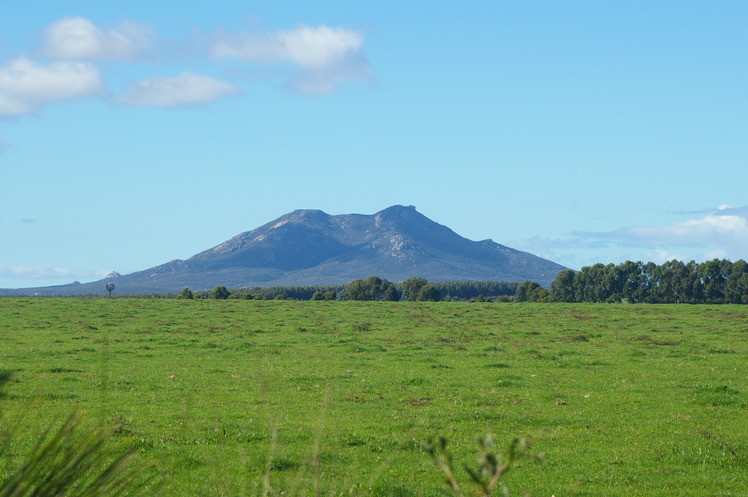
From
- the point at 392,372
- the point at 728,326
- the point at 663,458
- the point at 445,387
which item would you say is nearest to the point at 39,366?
the point at 392,372

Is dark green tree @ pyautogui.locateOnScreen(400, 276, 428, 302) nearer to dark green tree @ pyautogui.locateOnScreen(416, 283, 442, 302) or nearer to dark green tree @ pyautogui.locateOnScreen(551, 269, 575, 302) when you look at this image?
dark green tree @ pyautogui.locateOnScreen(416, 283, 442, 302)

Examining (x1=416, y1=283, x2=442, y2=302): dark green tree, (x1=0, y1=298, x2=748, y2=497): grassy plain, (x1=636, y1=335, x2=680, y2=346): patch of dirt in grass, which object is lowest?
(x1=0, y1=298, x2=748, y2=497): grassy plain

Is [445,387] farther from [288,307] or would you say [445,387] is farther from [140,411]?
[288,307]

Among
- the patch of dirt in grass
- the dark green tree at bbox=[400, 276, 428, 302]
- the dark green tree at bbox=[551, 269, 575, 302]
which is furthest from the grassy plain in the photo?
the dark green tree at bbox=[400, 276, 428, 302]

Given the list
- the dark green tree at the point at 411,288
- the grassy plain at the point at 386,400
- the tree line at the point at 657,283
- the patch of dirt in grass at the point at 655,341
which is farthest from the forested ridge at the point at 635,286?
the patch of dirt in grass at the point at 655,341

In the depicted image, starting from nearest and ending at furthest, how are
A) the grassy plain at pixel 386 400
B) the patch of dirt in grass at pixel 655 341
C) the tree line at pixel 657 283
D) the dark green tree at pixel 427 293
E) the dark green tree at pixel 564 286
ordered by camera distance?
the grassy plain at pixel 386 400
the patch of dirt in grass at pixel 655 341
the tree line at pixel 657 283
the dark green tree at pixel 427 293
the dark green tree at pixel 564 286

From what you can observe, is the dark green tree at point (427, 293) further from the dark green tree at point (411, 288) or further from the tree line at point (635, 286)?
the dark green tree at point (411, 288)

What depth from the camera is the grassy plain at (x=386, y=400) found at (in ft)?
42.5

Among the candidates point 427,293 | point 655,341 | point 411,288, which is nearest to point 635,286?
point 427,293

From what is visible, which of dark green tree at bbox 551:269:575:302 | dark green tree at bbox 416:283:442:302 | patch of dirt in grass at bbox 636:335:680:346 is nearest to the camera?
patch of dirt in grass at bbox 636:335:680:346

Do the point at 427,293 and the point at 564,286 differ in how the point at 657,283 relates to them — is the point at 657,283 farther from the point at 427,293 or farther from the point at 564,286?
the point at 427,293

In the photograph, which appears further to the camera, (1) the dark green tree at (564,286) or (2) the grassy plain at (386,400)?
(1) the dark green tree at (564,286)

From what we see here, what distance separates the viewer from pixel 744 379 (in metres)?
25.6

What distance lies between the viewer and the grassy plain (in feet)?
42.5
